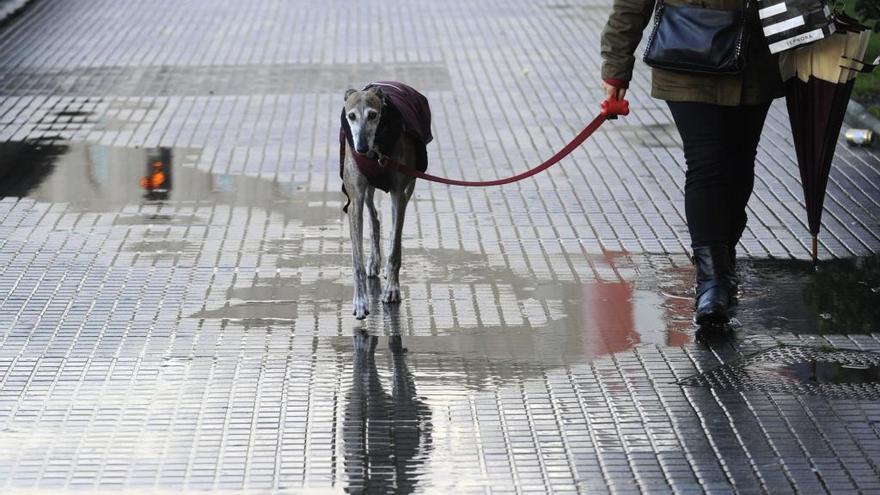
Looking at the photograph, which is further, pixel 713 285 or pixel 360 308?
pixel 360 308

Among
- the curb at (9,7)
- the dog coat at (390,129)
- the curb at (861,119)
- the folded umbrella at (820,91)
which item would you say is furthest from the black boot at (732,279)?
the curb at (9,7)

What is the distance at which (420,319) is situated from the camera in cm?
758

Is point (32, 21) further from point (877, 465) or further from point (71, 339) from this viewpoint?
point (877, 465)

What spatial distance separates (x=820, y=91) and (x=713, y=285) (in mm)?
1002

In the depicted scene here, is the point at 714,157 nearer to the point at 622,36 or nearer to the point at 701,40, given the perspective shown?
the point at 701,40

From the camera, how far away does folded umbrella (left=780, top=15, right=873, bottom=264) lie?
23.8 ft

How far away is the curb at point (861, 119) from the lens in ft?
41.0

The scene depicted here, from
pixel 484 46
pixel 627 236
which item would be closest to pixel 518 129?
pixel 627 236

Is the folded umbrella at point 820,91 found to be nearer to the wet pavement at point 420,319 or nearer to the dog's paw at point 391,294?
the wet pavement at point 420,319

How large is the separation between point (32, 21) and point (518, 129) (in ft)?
30.9

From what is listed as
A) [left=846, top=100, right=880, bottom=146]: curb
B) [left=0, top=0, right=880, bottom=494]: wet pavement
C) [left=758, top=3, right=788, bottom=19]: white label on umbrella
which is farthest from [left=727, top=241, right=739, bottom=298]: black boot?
[left=846, top=100, right=880, bottom=146]: curb

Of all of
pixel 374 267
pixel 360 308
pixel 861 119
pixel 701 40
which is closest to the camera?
pixel 701 40

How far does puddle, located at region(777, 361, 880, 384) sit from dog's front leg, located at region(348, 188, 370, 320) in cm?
196

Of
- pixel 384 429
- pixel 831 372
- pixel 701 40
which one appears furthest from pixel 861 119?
pixel 384 429
